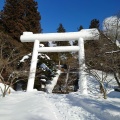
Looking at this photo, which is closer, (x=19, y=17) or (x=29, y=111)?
(x=29, y=111)

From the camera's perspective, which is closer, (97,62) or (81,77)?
(97,62)

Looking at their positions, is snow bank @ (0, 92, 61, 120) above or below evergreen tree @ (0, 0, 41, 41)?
below

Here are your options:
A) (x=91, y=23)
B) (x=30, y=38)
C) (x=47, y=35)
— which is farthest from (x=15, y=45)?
(x=91, y=23)

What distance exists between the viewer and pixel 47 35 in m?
16.7

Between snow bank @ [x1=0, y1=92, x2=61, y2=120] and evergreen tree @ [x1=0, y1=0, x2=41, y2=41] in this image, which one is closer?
snow bank @ [x1=0, y1=92, x2=61, y2=120]

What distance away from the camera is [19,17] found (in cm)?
2333

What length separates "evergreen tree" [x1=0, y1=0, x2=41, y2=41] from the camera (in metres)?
22.2

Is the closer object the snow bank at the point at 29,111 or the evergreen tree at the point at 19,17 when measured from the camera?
the snow bank at the point at 29,111

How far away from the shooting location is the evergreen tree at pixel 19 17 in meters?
22.2

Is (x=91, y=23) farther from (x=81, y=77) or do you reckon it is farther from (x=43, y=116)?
(x=43, y=116)

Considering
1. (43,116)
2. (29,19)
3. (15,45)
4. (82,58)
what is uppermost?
(29,19)

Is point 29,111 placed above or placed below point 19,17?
below

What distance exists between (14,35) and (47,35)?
6380 millimetres

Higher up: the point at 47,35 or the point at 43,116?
the point at 47,35
